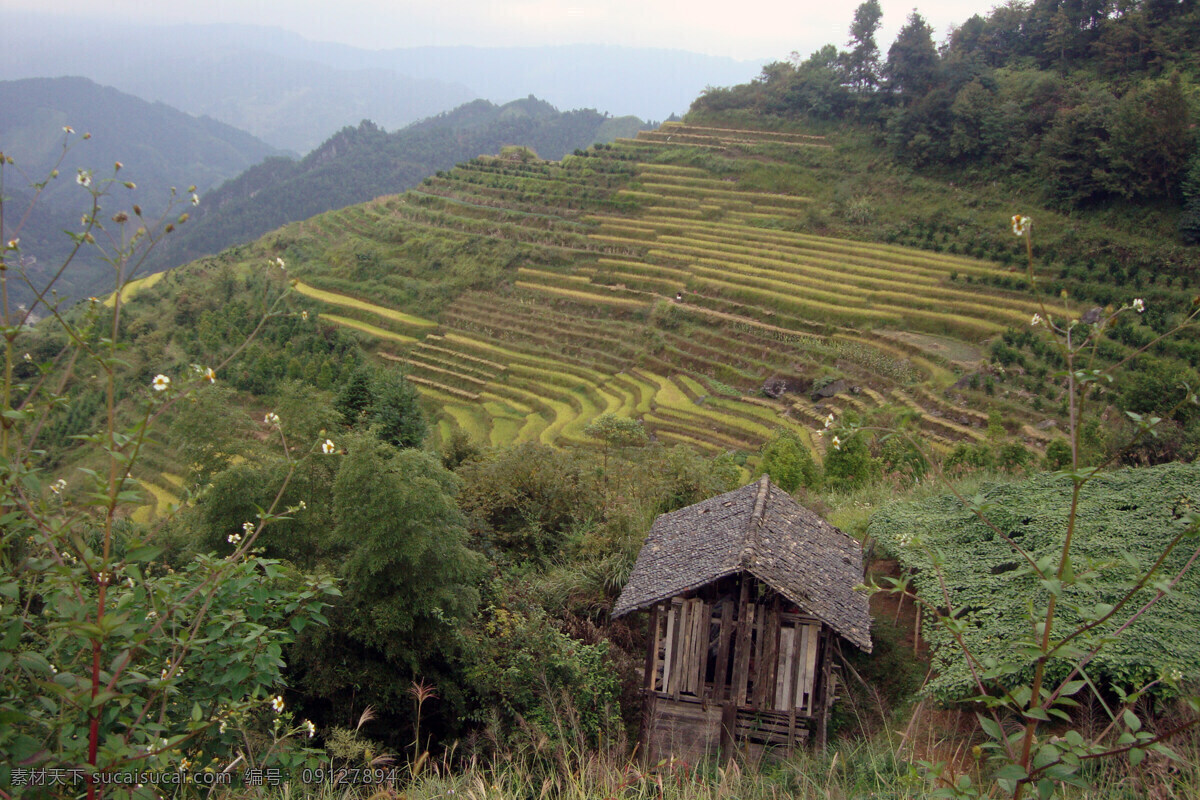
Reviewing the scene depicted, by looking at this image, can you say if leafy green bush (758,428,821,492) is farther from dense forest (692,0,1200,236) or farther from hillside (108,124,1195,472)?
dense forest (692,0,1200,236)

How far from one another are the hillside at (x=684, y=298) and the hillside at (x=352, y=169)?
50.2 metres

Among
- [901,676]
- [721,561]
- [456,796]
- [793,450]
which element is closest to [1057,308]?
[793,450]

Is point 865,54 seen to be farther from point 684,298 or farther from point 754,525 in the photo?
point 754,525

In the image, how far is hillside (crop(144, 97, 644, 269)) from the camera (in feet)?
295

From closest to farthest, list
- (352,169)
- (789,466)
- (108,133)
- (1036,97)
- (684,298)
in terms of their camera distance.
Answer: (789,466) < (684,298) < (1036,97) < (352,169) < (108,133)

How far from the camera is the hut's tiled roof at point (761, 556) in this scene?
721cm

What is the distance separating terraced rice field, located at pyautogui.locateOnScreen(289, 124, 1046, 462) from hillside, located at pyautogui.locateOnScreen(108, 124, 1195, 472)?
104 mm

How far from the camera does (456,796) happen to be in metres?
3.39

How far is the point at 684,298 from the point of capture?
99.2ft

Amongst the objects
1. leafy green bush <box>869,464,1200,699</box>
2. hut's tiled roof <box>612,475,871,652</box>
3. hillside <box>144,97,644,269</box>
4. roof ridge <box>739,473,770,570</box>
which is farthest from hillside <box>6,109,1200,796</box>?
hillside <box>144,97,644,269</box>

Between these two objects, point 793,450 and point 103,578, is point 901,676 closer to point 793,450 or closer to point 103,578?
point 793,450

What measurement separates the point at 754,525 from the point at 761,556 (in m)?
0.61

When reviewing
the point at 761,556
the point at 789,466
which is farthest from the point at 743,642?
the point at 789,466

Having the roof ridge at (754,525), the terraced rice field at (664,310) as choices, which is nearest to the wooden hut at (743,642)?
the roof ridge at (754,525)
